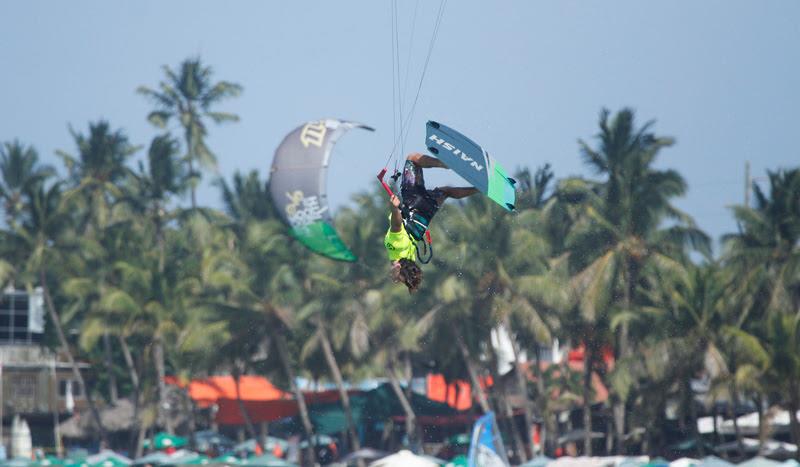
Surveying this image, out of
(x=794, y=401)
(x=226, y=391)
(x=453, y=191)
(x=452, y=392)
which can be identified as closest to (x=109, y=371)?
(x=226, y=391)

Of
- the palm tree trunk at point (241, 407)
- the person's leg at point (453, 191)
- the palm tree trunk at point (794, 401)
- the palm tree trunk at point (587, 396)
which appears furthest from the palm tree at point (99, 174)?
the person's leg at point (453, 191)

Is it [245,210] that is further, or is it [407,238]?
[245,210]

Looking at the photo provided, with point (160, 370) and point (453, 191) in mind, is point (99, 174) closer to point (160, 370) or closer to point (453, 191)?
point (160, 370)

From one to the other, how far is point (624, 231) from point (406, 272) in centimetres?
2567

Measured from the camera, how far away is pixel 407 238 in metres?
12.1

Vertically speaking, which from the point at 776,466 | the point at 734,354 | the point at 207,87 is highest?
the point at 207,87

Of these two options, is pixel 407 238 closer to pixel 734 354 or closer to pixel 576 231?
pixel 734 354

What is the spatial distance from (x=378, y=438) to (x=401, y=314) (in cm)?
1028

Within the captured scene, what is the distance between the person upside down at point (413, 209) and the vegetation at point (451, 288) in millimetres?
20040

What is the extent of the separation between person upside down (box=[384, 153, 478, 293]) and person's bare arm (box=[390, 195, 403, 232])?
143 millimetres

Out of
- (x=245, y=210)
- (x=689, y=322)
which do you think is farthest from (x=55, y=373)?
(x=689, y=322)

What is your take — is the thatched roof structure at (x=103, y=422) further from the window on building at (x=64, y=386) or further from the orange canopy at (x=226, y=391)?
the window on building at (x=64, y=386)

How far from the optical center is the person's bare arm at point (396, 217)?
11189 millimetres

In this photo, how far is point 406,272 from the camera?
39.0ft
